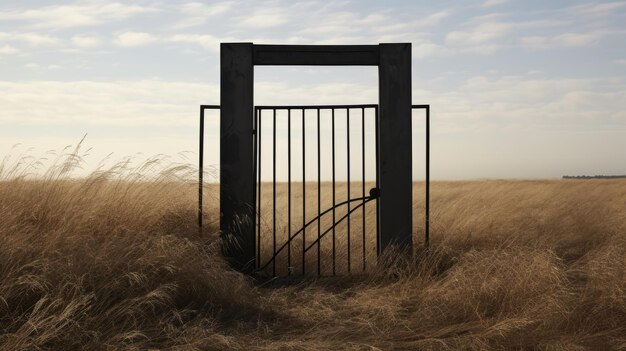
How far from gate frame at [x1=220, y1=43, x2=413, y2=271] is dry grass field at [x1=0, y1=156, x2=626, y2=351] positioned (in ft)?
1.37

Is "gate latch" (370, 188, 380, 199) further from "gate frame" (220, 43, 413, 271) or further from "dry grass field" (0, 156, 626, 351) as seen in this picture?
"dry grass field" (0, 156, 626, 351)

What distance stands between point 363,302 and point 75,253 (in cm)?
251

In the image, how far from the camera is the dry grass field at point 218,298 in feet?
15.3

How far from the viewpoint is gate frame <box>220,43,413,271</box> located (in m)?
7.56

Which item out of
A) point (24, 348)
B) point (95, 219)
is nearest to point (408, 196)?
point (95, 219)

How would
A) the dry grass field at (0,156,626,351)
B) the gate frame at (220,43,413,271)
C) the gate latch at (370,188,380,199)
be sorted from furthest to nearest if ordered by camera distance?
the gate latch at (370,188,380,199)
the gate frame at (220,43,413,271)
the dry grass field at (0,156,626,351)

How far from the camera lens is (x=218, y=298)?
570 centimetres

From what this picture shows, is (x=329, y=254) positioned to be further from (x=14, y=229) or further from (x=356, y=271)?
(x=14, y=229)

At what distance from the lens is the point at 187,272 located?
18.5ft

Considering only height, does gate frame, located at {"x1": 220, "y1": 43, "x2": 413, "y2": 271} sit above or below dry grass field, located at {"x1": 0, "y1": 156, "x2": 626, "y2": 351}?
above

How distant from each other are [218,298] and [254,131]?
8.18ft

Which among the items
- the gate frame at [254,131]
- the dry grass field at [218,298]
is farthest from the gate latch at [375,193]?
the dry grass field at [218,298]

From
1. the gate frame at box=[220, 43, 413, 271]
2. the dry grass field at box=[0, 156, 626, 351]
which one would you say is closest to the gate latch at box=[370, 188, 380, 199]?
the gate frame at box=[220, 43, 413, 271]

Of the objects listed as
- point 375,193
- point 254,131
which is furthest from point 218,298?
point 375,193
